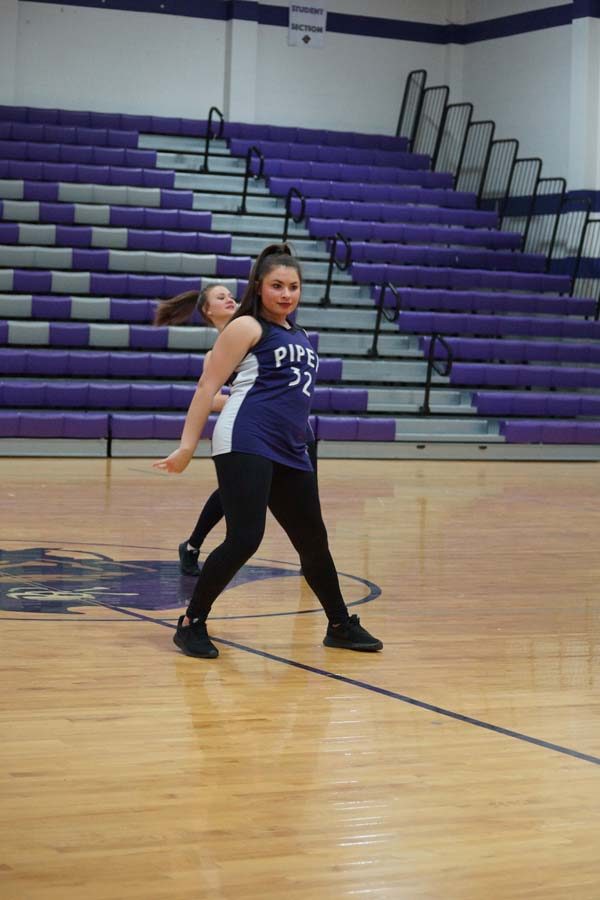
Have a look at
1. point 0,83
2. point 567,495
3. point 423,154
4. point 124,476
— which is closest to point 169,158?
point 0,83

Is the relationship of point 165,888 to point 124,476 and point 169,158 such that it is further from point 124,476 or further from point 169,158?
point 169,158

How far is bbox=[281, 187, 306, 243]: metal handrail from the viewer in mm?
15095

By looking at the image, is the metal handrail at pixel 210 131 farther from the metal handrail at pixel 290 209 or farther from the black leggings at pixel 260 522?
the black leggings at pixel 260 522

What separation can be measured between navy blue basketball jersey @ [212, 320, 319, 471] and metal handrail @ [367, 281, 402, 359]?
379 inches

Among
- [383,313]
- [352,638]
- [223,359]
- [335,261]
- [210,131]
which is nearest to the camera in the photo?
[223,359]

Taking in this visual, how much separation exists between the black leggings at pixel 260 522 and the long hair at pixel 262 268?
493 mm

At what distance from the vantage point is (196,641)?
14.6 ft

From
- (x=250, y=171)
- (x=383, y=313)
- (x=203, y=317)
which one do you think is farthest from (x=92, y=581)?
(x=250, y=171)

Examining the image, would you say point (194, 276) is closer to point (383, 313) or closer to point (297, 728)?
point (383, 313)

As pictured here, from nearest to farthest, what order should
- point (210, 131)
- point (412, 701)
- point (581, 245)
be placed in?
1. point (412, 701)
2. point (581, 245)
3. point (210, 131)

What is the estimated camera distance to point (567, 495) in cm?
1039

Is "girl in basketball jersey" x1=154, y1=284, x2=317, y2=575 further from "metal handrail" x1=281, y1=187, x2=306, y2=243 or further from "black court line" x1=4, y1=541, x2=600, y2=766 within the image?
"metal handrail" x1=281, y1=187, x2=306, y2=243

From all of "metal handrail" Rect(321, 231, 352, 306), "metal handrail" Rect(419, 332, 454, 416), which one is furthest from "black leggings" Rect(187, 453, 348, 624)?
"metal handrail" Rect(321, 231, 352, 306)

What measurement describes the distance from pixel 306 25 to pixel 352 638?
15.1 meters
